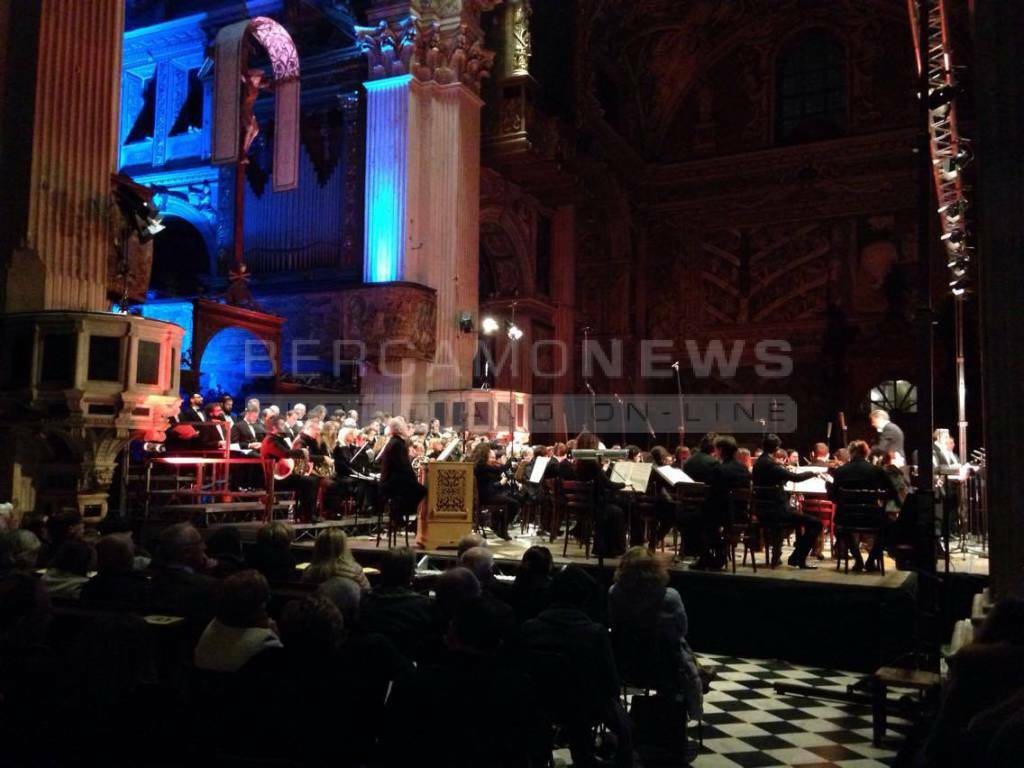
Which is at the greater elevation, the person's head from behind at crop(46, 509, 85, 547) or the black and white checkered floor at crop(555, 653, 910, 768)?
the person's head from behind at crop(46, 509, 85, 547)

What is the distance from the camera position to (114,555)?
4113 millimetres

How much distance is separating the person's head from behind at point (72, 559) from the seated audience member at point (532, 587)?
242cm

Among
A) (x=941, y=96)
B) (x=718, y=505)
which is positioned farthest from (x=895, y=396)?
(x=941, y=96)

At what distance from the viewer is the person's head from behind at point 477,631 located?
9.85 feet

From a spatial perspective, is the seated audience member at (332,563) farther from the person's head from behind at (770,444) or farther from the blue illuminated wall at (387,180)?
the blue illuminated wall at (387,180)

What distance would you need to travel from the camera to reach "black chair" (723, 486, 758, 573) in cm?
789

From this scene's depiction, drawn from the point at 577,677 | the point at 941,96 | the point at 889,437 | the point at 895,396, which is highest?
the point at 941,96

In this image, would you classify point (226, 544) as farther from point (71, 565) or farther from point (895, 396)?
point (895, 396)

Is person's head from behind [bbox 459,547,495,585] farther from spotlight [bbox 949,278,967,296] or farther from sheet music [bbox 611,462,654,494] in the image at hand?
spotlight [bbox 949,278,967,296]

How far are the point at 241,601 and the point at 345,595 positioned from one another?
82 centimetres

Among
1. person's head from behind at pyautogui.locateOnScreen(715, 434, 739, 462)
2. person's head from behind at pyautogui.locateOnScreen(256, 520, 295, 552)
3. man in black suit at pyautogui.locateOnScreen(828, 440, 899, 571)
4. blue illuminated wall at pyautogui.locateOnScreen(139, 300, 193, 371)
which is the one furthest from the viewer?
blue illuminated wall at pyautogui.locateOnScreen(139, 300, 193, 371)

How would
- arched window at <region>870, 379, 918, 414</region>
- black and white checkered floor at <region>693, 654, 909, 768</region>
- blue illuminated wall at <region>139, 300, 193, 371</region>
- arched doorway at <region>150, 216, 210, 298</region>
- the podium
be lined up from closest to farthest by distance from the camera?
black and white checkered floor at <region>693, 654, 909, 768</region> < the podium < blue illuminated wall at <region>139, 300, 193, 371</region> < arched doorway at <region>150, 216, 210, 298</region> < arched window at <region>870, 379, 918, 414</region>

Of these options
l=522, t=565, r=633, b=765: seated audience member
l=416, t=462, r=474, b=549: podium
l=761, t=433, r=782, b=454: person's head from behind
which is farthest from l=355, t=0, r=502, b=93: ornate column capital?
l=522, t=565, r=633, b=765: seated audience member

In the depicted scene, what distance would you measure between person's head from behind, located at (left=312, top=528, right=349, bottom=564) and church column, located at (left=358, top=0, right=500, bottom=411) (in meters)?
10.3
